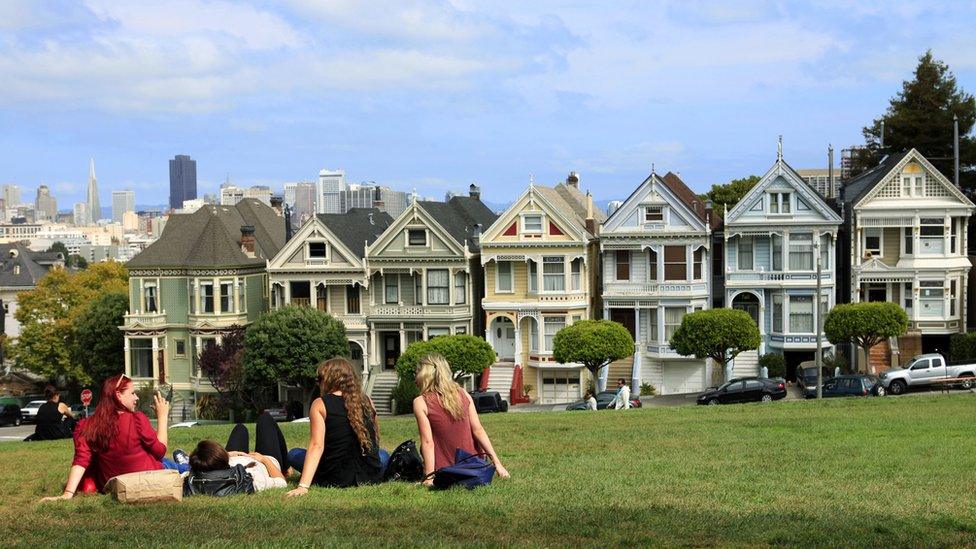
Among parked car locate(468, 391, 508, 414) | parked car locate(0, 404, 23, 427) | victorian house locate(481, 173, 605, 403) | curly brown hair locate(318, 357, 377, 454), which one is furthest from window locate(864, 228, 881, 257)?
curly brown hair locate(318, 357, 377, 454)

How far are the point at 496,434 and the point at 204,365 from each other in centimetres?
3363

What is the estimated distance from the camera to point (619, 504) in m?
14.4

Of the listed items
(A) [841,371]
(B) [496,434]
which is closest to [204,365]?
(A) [841,371]

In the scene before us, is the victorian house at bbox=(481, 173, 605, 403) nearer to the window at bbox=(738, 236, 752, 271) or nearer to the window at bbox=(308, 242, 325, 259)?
the window at bbox=(738, 236, 752, 271)

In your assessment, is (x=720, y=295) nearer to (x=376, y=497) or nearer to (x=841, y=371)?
(x=841, y=371)

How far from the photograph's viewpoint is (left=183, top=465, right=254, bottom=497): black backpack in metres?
15.7

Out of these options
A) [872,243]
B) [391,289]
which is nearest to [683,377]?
[872,243]

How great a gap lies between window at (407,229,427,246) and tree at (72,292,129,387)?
16.1 metres

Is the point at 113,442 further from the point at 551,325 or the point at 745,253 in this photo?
the point at 745,253

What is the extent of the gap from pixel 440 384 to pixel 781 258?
132ft

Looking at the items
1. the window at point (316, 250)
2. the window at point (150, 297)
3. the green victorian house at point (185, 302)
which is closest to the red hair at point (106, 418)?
the window at point (316, 250)

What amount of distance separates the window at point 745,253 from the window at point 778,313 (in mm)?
1786

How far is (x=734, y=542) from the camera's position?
12.1 meters

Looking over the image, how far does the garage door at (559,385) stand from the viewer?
55.5 m
